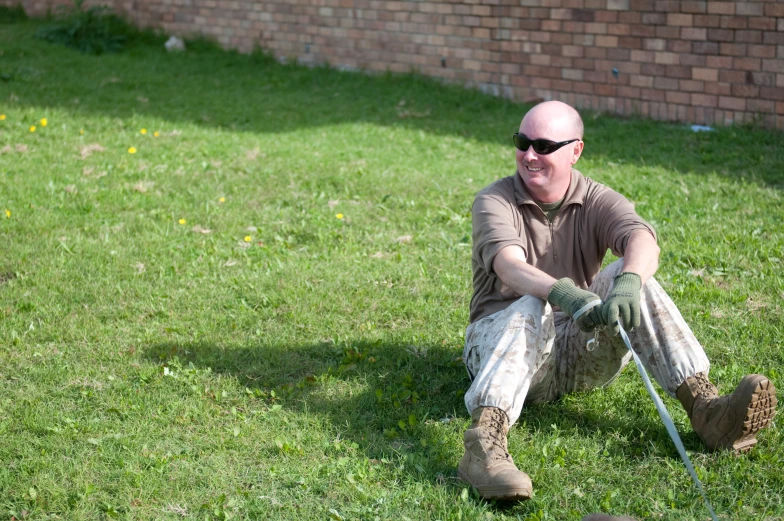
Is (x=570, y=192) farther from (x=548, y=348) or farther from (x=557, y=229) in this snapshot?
(x=548, y=348)

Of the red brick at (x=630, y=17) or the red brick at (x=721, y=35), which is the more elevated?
the red brick at (x=630, y=17)

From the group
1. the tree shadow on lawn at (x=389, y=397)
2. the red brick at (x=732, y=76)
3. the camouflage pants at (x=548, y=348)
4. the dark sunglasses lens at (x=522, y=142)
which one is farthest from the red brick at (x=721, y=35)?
the camouflage pants at (x=548, y=348)

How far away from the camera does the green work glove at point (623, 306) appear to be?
333 cm

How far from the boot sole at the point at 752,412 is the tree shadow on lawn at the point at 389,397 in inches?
7.1

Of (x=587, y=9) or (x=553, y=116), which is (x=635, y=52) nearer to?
(x=587, y=9)

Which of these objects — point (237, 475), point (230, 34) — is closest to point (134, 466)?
point (237, 475)

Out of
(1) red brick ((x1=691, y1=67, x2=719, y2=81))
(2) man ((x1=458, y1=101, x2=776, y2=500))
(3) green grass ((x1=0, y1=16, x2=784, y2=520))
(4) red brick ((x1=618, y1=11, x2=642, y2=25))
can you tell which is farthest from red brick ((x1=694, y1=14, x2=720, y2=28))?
(2) man ((x1=458, y1=101, x2=776, y2=500))

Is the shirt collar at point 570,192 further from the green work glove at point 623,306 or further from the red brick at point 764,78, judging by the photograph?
the red brick at point 764,78

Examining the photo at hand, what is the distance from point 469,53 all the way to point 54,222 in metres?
6.42

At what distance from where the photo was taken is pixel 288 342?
4824mm

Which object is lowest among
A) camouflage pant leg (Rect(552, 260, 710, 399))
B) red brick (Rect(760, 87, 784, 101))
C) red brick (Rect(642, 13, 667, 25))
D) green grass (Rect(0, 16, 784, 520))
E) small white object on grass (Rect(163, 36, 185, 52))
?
green grass (Rect(0, 16, 784, 520))

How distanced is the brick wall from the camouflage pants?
5692mm

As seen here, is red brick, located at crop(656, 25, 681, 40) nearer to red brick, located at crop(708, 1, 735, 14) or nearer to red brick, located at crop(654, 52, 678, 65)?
red brick, located at crop(654, 52, 678, 65)

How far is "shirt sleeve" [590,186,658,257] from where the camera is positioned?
3823mm
